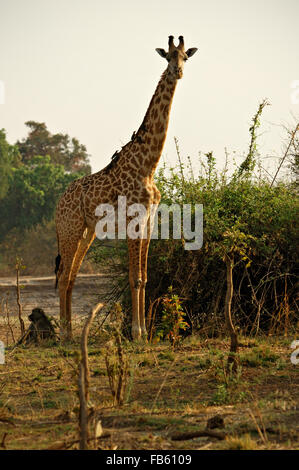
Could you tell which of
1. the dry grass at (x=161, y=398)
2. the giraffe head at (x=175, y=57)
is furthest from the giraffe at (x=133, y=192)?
the dry grass at (x=161, y=398)

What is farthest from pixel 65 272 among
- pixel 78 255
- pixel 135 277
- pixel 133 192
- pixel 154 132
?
pixel 154 132

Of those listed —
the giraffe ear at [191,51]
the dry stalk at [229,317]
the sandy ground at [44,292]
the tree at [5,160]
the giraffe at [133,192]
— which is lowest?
the sandy ground at [44,292]

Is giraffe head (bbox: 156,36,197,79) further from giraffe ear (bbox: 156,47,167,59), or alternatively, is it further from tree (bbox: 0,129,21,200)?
tree (bbox: 0,129,21,200)

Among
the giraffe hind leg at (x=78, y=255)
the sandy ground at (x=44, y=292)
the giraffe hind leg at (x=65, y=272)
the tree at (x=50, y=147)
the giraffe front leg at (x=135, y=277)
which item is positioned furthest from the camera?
the tree at (x=50, y=147)

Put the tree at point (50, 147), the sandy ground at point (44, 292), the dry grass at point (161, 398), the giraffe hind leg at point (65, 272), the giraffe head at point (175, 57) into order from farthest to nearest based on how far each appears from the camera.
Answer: the tree at point (50, 147)
the sandy ground at point (44, 292)
the giraffe hind leg at point (65, 272)
the giraffe head at point (175, 57)
the dry grass at point (161, 398)

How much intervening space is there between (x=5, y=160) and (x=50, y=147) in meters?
9.03

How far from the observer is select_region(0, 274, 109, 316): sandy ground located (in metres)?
14.6

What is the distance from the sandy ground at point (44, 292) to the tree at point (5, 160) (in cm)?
825

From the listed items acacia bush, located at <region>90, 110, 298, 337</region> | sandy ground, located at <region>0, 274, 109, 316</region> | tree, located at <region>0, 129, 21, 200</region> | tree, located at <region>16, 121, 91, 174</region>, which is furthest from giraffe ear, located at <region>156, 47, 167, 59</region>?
tree, located at <region>16, 121, 91, 174</region>

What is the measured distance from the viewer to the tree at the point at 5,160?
28087mm

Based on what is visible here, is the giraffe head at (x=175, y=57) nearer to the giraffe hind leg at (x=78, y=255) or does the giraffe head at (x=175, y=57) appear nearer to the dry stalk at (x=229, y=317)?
the giraffe hind leg at (x=78, y=255)

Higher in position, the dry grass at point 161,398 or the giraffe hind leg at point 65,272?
the giraffe hind leg at point 65,272
